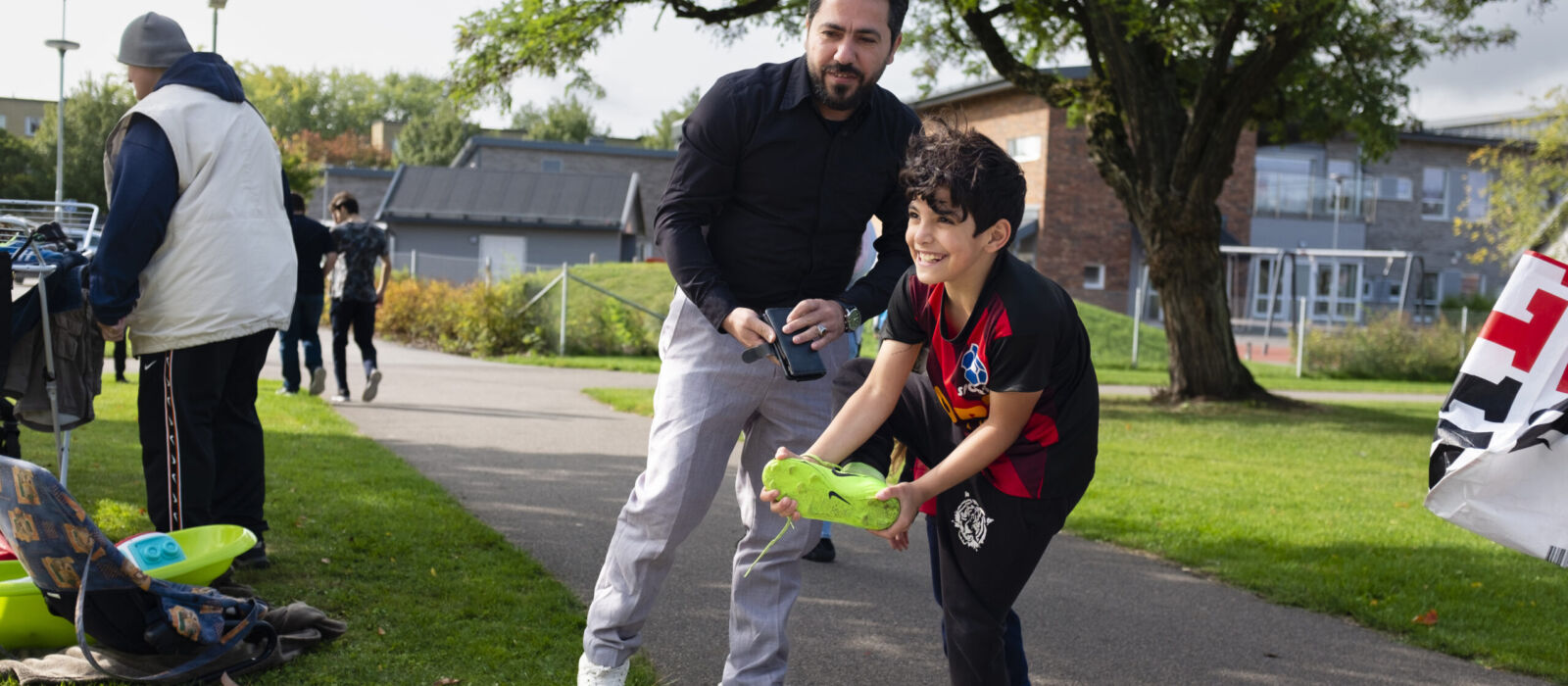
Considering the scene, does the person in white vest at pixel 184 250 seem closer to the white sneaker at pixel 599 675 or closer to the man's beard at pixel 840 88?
the white sneaker at pixel 599 675

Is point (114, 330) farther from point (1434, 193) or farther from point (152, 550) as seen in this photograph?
point (1434, 193)

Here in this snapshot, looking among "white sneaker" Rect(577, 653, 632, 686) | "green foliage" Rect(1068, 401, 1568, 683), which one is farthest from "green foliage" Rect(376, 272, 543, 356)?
"white sneaker" Rect(577, 653, 632, 686)

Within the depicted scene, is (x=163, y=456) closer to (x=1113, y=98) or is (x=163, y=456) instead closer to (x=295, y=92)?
(x=1113, y=98)

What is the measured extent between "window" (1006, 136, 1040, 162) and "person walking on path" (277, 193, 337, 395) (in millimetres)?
25768

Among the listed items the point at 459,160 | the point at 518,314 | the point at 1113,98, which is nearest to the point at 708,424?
the point at 1113,98

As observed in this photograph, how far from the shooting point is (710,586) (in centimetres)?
525

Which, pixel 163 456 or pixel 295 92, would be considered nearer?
pixel 163 456

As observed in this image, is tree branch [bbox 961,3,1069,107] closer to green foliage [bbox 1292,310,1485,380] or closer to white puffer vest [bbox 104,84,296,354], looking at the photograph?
green foliage [bbox 1292,310,1485,380]

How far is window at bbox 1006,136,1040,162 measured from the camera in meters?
35.2

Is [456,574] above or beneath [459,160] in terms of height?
beneath

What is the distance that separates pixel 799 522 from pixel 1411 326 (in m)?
24.4

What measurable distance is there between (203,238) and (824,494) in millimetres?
2719

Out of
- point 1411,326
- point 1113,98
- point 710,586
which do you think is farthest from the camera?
point 1411,326

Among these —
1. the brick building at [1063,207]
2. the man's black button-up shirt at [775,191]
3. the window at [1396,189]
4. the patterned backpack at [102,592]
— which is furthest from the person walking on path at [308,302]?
the window at [1396,189]
